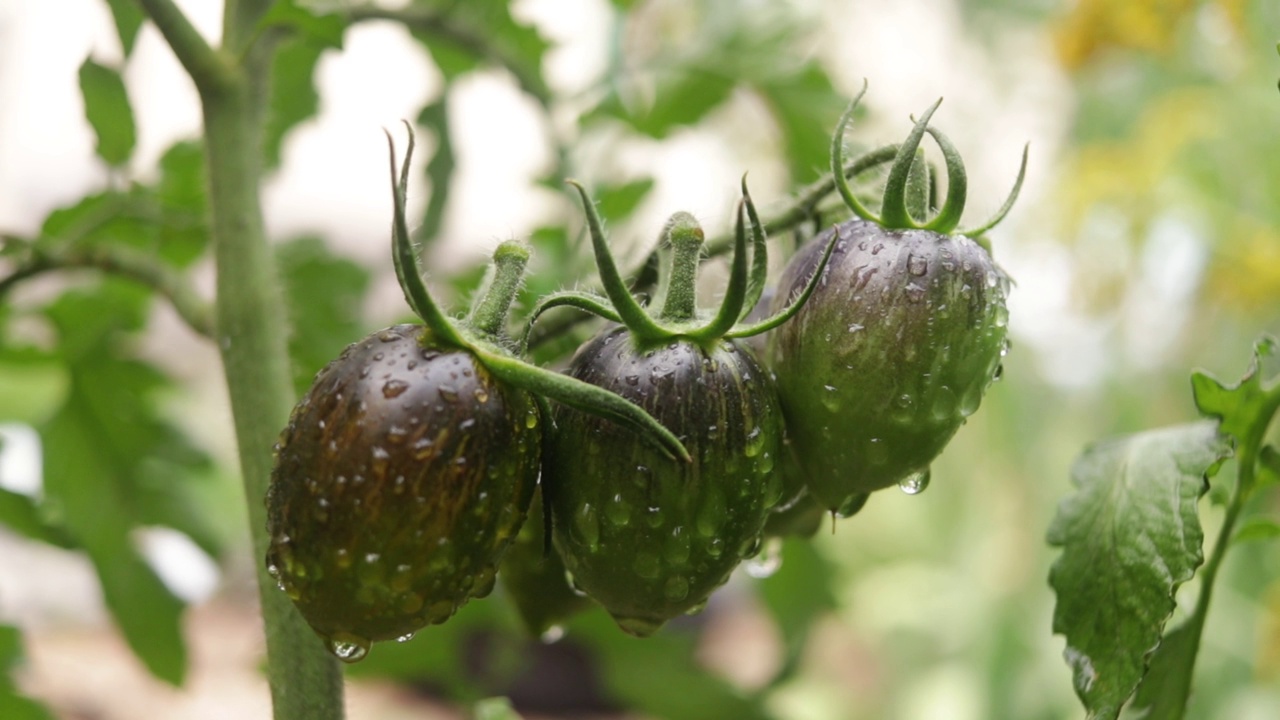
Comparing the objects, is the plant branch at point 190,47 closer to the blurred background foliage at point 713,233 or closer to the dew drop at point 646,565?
the blurred background foliage at point 713,233

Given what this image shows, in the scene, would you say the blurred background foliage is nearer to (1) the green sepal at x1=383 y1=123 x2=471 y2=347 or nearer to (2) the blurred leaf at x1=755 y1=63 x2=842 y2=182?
(2) the blurred leaf at x1=755 y1=63 x2=842 y2=182

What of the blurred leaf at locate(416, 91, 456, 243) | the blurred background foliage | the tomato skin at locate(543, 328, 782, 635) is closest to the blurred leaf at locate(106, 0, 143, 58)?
the blurred background foliage

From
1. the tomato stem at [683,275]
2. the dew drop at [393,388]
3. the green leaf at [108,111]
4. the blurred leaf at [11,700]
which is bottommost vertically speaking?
the blurred leaf at [11,700]

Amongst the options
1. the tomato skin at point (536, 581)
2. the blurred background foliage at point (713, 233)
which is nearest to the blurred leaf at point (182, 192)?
the blurred background foliage at point (713, 233)

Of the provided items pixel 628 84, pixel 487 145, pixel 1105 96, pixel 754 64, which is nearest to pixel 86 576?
pixel 487 145

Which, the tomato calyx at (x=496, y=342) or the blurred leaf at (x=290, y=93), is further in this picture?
the blurred leaf at (x=290, y=93)

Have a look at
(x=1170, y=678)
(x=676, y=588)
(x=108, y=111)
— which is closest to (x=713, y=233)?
(x=676, y=588)

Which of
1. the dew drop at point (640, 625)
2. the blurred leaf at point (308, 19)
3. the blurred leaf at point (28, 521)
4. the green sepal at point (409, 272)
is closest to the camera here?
the green sepal at point (409, 272)
